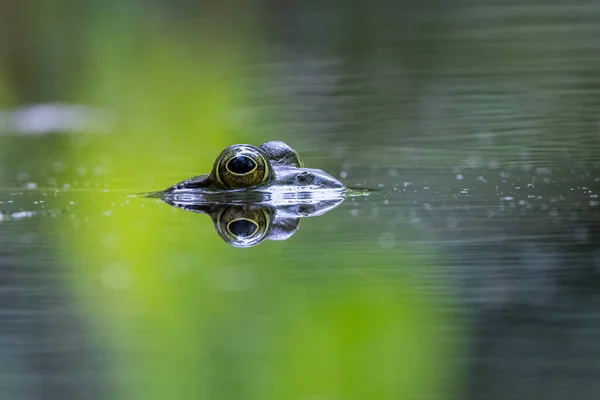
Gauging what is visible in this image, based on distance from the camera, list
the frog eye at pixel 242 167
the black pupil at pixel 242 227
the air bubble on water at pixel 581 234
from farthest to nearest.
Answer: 1. the frog eye at pixel 242 167
2. the black pupil at pixel 242 227
3. the air bubble on water at pixel 581 234

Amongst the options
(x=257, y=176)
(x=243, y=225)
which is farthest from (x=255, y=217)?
(x=257, y=176)

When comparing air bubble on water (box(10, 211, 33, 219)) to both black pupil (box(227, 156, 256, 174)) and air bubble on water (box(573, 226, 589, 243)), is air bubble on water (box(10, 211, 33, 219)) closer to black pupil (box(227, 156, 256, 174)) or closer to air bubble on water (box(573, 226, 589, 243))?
black pupil (box(227, 156, 256, 174))

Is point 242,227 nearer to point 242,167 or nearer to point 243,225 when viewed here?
point 243,225

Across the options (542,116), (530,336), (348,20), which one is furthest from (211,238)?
(348,20)

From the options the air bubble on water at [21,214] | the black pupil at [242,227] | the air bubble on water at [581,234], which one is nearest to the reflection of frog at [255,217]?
the black pupil at [242,227]

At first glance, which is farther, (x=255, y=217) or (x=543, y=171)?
(x=543, y=171)

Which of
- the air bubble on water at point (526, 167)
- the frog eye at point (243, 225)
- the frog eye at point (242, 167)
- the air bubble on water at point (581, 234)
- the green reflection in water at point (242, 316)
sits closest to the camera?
the green reflection in water at point (242, 316)

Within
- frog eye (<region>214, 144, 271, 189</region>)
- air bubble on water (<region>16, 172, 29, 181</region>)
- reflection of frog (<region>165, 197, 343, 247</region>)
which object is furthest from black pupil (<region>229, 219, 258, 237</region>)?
air bubble on water (<region>16, 172, 29, 181</region>)

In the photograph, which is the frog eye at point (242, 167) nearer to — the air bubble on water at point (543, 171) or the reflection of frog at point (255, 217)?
the reflection of frog at point (255, 217)

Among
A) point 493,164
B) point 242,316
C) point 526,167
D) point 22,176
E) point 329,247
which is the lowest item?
point 242,316
